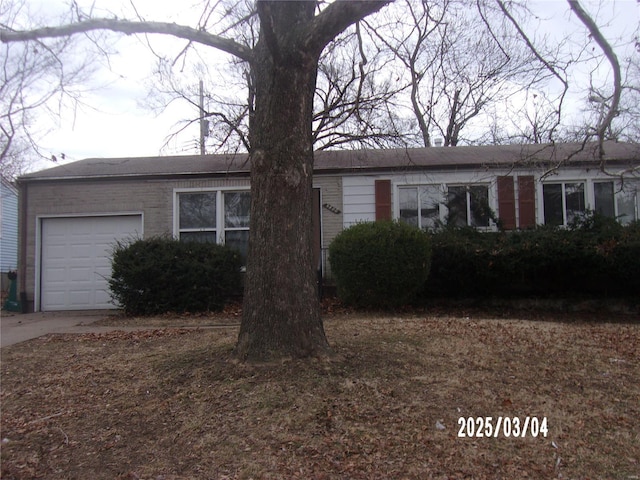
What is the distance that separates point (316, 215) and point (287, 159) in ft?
24.4

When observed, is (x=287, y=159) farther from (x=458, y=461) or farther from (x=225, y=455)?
(x=458, y=461)

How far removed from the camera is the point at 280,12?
496 cm

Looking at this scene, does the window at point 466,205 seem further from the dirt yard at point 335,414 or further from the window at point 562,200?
the dirt yard at point 335,414

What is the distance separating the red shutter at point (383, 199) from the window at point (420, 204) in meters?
0.38

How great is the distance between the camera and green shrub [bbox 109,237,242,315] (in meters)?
10.1

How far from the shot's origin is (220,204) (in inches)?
479

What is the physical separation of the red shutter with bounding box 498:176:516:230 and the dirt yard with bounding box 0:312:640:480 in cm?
609

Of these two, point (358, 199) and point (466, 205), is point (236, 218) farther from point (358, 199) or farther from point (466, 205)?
point (466, 205)

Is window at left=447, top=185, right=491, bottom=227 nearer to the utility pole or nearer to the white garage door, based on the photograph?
the utility pole

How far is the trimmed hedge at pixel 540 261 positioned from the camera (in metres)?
9.65

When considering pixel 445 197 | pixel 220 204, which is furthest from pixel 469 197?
pixel 220 204

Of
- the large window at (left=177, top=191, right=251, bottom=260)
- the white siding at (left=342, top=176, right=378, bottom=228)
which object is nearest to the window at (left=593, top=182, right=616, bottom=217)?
the white siding at (left=342, top=176, right=378, bottom=228)

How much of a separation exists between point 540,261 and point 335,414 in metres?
7.41
